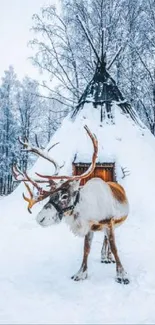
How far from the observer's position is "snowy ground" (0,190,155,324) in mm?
3244

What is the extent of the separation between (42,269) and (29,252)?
1.17 m

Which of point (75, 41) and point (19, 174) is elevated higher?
point (75, 41)

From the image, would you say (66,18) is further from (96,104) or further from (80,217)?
(80,217)

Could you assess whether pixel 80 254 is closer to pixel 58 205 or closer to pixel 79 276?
pixel 79 276

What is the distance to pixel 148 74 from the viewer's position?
48.1ft

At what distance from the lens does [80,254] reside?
18.8ft

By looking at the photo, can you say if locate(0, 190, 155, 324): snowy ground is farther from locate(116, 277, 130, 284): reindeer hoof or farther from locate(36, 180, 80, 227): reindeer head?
locate(36, 180, 80, 227): reindeer head

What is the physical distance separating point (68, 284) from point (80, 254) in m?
1.64

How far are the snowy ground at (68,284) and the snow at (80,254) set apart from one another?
1 centimetres

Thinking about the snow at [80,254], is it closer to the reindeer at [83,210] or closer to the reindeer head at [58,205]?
the reindeer at [83,210]

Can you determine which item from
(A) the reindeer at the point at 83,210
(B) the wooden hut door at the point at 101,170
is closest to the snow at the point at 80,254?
(B) the wooden hut door at the point at 101,170

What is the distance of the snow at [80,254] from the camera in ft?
11.0

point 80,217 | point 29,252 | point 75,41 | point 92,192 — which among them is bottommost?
point 29,252

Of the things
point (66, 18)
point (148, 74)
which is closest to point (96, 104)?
point (148, 74)
